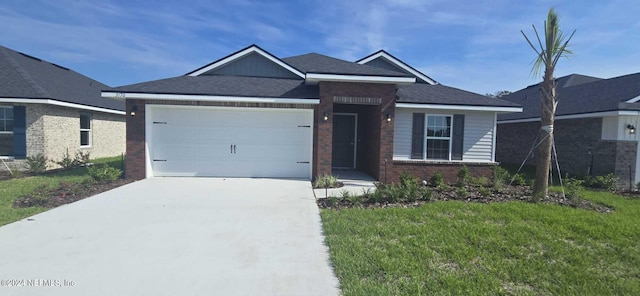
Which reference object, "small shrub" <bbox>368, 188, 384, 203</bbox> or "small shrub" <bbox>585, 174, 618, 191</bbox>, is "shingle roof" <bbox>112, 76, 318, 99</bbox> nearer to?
"small shrub" <bbox>368, 188, 384, 203</bbox>

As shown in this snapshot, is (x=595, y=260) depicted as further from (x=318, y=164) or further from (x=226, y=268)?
(x=318, y=164)

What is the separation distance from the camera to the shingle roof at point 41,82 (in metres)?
11.0

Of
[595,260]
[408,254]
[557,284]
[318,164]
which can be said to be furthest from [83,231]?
[595,260]

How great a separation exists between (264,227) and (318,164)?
432 centimetres

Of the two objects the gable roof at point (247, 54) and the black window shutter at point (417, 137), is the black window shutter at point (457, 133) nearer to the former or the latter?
the black window shutter at point (417, 137)

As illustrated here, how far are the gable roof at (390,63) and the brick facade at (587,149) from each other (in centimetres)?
571

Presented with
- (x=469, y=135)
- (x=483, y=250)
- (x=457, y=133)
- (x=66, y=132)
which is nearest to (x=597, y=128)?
(x=469, y=135)

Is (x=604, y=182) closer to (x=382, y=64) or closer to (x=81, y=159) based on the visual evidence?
(x=382, y=64)

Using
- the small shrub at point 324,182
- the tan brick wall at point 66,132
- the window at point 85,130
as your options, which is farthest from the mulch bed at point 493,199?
the window at point 85,130

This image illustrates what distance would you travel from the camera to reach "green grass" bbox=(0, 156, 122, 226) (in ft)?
18.1

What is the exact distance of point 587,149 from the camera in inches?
457

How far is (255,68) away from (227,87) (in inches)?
113

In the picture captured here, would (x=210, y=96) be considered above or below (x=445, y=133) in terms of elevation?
above

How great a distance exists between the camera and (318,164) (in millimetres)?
9281
